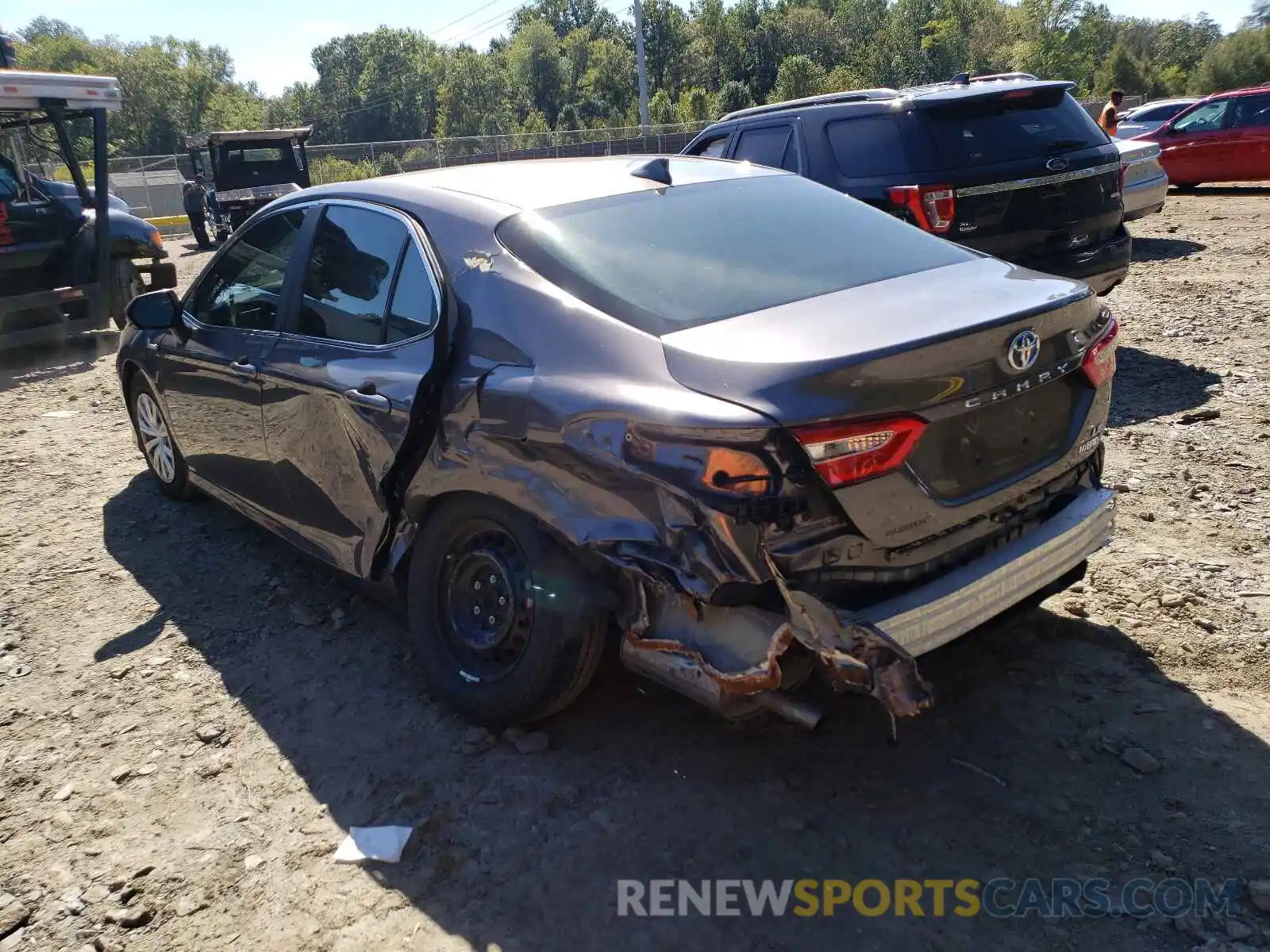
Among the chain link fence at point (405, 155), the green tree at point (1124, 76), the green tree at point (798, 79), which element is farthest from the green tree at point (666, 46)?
the chain link fence at point (405, 155)

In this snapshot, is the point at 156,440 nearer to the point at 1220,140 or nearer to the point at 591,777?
the point at 591,777

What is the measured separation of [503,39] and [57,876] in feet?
417

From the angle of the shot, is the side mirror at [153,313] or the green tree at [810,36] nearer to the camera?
the side mirror at [153,313]

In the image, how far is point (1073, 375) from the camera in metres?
3.08

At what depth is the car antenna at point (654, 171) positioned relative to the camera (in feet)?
12.2

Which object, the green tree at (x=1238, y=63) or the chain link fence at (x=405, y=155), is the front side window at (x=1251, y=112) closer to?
the chain link fence at (x=405, y=155)

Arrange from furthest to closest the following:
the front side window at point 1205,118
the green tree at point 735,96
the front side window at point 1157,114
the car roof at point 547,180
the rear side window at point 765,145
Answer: the green tree at point 735,96 → the front side window at point 1157,114 → the front side window at point 1205,118 → the rear side window at point 765,145 → the car roof at point 547,180

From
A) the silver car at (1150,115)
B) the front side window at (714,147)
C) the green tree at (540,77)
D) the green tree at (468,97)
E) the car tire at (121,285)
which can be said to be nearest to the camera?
the front side window at (714,147)

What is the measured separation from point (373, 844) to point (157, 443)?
3.51 m

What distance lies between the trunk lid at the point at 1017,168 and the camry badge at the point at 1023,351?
11.7 feet


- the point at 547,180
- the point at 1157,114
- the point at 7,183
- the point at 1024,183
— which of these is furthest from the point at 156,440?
the point at 1157,114

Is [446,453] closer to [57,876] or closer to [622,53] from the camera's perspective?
[57,876]

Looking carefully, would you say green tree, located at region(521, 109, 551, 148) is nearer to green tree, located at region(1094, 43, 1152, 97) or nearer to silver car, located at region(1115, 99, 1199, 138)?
silver car, located at region(1115, 99, 1199, 138)

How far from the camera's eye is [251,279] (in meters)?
4.41
